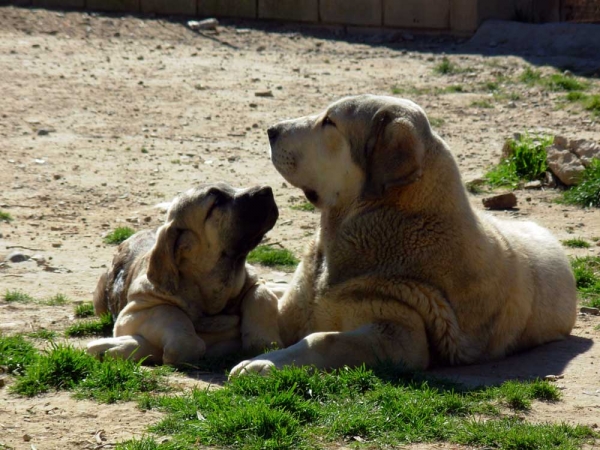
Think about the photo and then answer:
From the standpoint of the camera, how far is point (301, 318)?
6.64m

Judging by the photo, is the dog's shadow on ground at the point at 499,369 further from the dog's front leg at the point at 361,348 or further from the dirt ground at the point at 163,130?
the dog's front leg at the point at 361,348

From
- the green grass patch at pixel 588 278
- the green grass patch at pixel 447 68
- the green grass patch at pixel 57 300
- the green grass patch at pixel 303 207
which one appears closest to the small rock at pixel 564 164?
the green grass patch at pixel 588 278

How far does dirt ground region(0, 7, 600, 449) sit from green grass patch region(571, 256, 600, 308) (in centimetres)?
35

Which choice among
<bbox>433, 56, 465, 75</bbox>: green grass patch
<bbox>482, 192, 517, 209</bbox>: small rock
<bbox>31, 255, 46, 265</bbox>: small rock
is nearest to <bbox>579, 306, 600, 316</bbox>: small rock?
<bbox>482, 192, 517, 209</bbox>: small rock

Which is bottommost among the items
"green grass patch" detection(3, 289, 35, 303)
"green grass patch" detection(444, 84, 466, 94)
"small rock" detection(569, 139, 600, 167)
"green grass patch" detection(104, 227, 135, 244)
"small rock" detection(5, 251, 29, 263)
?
Answer: "green grass patch" detection(3, 289, 35, 303)

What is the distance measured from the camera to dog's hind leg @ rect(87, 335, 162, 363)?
621 centimetres

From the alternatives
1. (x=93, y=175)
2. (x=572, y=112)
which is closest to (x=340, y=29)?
(x=572, y=112)

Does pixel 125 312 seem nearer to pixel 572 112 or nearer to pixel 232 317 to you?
pixel 232 317

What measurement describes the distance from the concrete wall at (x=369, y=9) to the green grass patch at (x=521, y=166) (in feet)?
26.0

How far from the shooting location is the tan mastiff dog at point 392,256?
611cm

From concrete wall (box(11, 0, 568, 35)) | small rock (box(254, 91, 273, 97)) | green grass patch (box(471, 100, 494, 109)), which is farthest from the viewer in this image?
concrete wall (box(11, 0, 568, 35))

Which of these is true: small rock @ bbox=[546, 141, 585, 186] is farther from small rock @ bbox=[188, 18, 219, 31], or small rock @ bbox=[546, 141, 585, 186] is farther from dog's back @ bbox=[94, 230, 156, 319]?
small rock @ bbox=[188, 18, 219, 31]

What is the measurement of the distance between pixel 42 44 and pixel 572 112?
8.83 m

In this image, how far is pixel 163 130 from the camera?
43.8 ft
